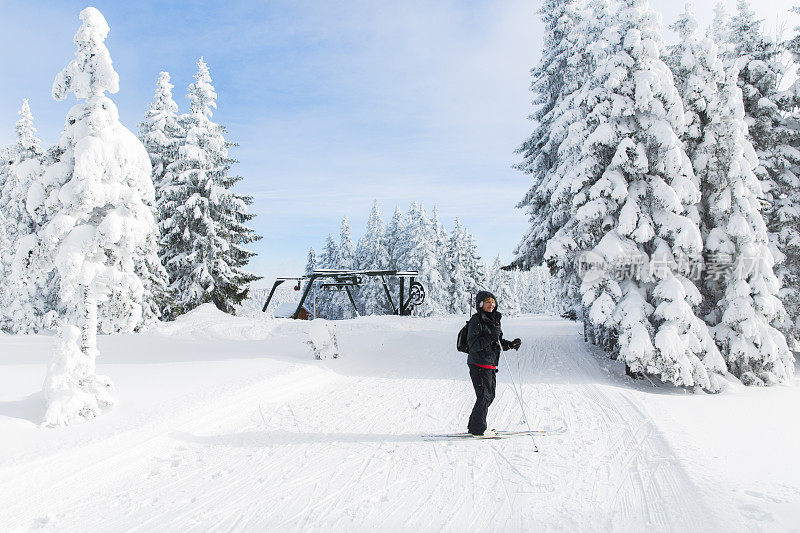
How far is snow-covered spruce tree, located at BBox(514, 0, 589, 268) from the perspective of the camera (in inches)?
681

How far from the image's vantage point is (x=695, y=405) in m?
9.89

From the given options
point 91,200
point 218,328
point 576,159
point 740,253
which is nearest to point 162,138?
point 218,328

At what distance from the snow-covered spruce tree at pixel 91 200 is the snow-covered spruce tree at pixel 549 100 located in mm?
→ 13587

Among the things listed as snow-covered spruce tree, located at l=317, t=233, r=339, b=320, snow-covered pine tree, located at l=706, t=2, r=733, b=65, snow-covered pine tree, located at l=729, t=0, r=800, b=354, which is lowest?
snow-covered spruce tree, located at l=317, t=233, r=339, b=320

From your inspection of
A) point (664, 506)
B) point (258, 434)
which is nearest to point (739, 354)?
point (664, 506)

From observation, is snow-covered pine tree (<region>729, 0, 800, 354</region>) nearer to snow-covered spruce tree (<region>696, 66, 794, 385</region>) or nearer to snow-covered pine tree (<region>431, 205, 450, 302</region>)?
snow-covered spruce tree (<region>696, 66, 794, 385</region>)

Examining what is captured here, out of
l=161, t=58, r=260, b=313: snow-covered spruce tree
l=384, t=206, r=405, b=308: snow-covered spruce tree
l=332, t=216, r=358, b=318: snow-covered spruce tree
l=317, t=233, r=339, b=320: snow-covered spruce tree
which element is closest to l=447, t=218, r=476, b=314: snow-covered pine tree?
l=384, t=206, r=405, b=308: snow-covered spruce tree

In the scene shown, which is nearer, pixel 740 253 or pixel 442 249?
pixel 740 253

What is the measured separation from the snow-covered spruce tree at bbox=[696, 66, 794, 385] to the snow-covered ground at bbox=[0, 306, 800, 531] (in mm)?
2382

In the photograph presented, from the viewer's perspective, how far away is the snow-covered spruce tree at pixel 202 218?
22.4m

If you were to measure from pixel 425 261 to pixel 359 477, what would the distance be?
38.8m

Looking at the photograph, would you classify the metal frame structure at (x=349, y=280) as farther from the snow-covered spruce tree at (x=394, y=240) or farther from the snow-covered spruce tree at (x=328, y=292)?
the snow-covered spruce tree at (x=328, y=292)

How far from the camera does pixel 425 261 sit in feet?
143

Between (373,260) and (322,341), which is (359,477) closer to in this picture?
(322,341)
